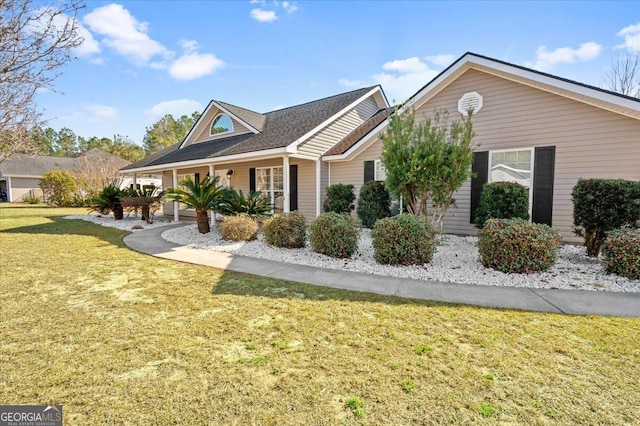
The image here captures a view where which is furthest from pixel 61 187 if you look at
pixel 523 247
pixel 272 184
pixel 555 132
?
pixel 555 132

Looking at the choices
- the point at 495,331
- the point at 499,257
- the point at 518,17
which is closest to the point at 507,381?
the point at 495,331

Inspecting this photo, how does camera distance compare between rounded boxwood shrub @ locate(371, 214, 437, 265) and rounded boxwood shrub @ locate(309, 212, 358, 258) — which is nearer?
rounded boxwood shrub @ locate(371, 214, 437, 265)

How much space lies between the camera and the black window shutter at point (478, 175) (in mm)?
8648

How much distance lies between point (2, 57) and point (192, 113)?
4810cm

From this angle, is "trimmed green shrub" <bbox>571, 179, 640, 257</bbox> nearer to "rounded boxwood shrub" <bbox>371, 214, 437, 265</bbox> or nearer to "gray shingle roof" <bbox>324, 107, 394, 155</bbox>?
"rounded boxwood shrub" <bbox>371, 214, 437, 265</bbox>

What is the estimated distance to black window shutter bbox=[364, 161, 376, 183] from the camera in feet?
35.3

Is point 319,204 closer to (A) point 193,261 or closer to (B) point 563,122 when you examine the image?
(A) point 193,261

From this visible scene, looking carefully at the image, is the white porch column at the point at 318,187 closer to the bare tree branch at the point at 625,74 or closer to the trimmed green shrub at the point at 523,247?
the trimmed green shrub at the point at 523,247

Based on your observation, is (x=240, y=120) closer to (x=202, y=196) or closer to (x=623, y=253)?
(x=202, y=196)

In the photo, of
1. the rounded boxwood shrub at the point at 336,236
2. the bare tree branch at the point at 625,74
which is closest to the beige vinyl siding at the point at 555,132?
the rounded boxwood shrub at the point at 336,236

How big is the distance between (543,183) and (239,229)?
851 centimetres

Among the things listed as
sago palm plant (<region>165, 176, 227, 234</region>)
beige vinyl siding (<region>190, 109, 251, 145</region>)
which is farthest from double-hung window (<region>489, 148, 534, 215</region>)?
beige vinyl siding (<region>190, 109, 251, 145</region>)

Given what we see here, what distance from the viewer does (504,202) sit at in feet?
23.6

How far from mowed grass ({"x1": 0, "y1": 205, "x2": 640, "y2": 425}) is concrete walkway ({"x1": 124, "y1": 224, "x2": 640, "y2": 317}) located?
324 millimetres
